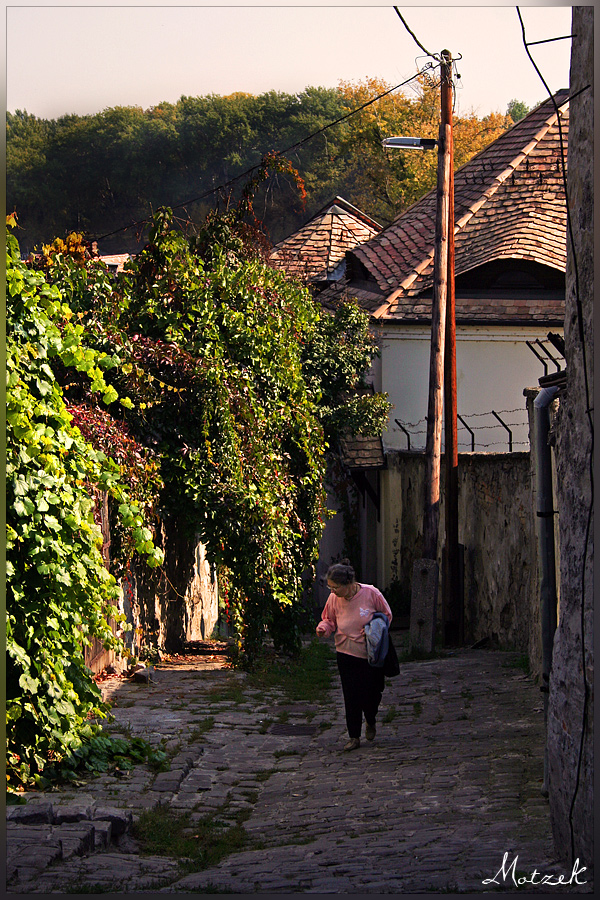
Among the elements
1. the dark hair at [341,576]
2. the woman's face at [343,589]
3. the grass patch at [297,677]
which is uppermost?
the dark hair at [341,576]

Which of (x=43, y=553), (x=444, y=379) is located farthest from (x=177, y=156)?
(x=43, y=553)

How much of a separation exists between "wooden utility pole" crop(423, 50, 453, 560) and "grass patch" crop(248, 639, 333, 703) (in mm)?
2217

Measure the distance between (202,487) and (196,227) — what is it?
3.66m

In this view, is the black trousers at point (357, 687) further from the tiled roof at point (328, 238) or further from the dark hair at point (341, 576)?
the tiled roof at point (328, 238)

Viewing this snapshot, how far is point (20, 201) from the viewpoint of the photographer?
107 ft

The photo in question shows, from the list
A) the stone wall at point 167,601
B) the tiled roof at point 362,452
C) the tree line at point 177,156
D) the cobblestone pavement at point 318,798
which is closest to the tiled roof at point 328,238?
the tree line at point 177,156

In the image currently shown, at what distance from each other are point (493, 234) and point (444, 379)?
19.5 feet

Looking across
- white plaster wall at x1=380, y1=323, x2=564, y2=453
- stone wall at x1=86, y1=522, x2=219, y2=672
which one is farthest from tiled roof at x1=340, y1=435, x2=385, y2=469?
stone wall at x1=86, y1=522, x2=219, y2=672

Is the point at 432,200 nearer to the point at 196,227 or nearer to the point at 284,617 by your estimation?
the point at 196,227

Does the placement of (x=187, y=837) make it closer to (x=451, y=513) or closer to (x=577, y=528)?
(x=577, y=528)

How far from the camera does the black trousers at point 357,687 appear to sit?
7562 millimetres

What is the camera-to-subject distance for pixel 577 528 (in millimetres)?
4367

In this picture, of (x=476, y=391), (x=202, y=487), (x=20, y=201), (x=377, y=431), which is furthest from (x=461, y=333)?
(x=20, y=201)

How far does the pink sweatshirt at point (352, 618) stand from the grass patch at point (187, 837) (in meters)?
1.94
